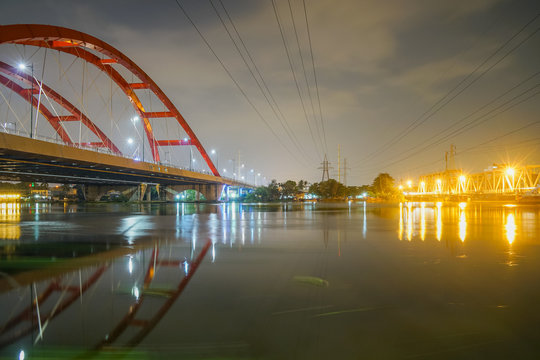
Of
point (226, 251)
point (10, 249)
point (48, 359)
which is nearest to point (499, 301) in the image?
point (48, 359)

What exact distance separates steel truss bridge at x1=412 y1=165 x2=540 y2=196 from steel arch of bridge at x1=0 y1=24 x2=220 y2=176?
60.3 metres

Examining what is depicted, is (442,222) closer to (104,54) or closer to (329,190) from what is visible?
(104,54)

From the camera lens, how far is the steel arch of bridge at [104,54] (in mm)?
28984

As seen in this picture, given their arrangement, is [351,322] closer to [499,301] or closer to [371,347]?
[371,347]

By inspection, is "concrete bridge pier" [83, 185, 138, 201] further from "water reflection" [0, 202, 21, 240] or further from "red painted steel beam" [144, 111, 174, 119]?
"water reflection" [0, 202, 21, 240]

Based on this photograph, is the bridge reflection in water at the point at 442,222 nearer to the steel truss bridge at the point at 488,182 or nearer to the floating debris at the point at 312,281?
the floating debris at the point at 312,281

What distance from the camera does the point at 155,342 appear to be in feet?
10.9

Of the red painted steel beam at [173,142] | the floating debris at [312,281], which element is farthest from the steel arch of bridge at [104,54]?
the floating debris at [312,281]

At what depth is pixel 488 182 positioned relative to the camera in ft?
286

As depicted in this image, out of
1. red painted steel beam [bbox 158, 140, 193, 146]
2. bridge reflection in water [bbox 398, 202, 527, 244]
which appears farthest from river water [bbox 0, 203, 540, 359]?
red painted steel beam [bbox 158, 140, 193, 146]

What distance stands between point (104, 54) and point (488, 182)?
96.0 meters

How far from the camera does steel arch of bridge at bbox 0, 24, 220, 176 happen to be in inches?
1141

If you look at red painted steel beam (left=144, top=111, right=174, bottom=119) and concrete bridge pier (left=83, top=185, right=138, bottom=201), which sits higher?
red painted steel beam (left=144, top=111, right=174, bottom=119)

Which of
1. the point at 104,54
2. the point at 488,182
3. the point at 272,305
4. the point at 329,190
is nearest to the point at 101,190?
the point at 104,54
